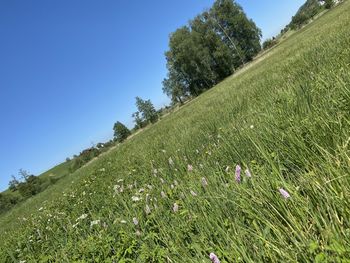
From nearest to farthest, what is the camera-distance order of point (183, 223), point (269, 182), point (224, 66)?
1. point (269, 182)
2. point (183, 223)
3. point (224, 66)

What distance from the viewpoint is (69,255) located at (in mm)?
4453

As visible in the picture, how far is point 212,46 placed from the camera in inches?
3612

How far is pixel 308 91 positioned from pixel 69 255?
142 inches

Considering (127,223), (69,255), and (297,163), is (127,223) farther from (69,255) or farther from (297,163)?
(297,163)

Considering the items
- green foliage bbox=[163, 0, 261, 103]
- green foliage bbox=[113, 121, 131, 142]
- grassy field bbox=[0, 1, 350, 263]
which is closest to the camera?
grassy field bbox=[0, 1, 350, 263]

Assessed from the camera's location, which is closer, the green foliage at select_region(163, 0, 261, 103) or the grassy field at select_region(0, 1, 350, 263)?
the grassy field at select_region(0, 1, 350, 263)

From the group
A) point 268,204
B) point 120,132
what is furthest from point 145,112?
point 268,204

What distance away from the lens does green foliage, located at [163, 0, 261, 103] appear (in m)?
89.7

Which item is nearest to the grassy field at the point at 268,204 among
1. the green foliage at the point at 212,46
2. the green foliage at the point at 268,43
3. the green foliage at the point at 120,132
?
the green foliage at the point at 212,46

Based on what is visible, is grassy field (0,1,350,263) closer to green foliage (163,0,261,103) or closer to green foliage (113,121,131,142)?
green foliage (163,0,261,103)

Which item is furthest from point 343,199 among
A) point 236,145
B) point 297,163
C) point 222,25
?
point 222,25

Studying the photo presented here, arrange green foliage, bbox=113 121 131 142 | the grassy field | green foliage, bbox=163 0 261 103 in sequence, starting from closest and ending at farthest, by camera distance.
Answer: the grassy field
green foliage, bbox=163 0 261 103
green foliage, bbox=113 121 131 142

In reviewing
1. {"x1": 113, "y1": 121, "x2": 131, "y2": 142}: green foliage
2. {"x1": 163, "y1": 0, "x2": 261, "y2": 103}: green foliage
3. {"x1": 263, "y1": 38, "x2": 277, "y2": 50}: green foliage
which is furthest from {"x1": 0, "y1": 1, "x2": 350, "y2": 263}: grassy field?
{"x1": 263, "y1": 38, "x2": 277, "y2": 50}: green foliage

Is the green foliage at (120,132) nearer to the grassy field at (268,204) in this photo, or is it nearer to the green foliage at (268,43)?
the green foliage at (268,43)
